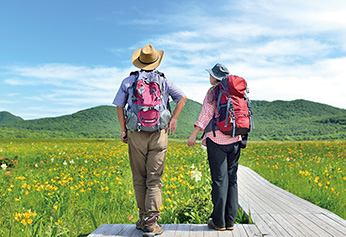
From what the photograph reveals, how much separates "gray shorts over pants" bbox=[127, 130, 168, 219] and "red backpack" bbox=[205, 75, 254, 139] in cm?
70

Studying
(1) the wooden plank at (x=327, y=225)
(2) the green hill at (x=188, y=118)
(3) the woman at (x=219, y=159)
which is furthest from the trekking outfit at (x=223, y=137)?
(2) the green hill at (x=188, y=118)

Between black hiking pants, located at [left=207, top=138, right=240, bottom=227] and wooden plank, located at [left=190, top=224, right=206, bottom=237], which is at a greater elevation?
black hiking pants, located at [left=207, top=138, right=240, bottom=227]

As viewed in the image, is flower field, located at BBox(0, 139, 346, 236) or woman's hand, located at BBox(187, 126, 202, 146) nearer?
woman's hand, located at BBox(187, 126, 202, 146)

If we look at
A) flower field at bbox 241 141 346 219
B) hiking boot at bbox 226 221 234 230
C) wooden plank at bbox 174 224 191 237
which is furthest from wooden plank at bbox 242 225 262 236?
flower field at bbox 241 141 346 219

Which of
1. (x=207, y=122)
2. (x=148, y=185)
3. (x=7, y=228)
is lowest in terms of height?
(x=7, y=228)

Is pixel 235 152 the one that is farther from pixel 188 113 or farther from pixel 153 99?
pixel 188 113

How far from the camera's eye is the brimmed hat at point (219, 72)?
423 cm

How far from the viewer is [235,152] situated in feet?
13.5

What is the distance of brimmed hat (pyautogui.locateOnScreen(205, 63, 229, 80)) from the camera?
13.9 ft

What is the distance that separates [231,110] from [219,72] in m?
0.57

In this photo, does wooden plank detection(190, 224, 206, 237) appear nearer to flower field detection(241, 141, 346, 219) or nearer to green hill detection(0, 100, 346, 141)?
flower field detection(241, 141, 346, 219)

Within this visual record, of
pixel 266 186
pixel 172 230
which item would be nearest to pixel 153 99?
pixel 172 230

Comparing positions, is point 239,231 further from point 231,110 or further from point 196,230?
point 231,110

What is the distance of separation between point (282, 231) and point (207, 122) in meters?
1.84
